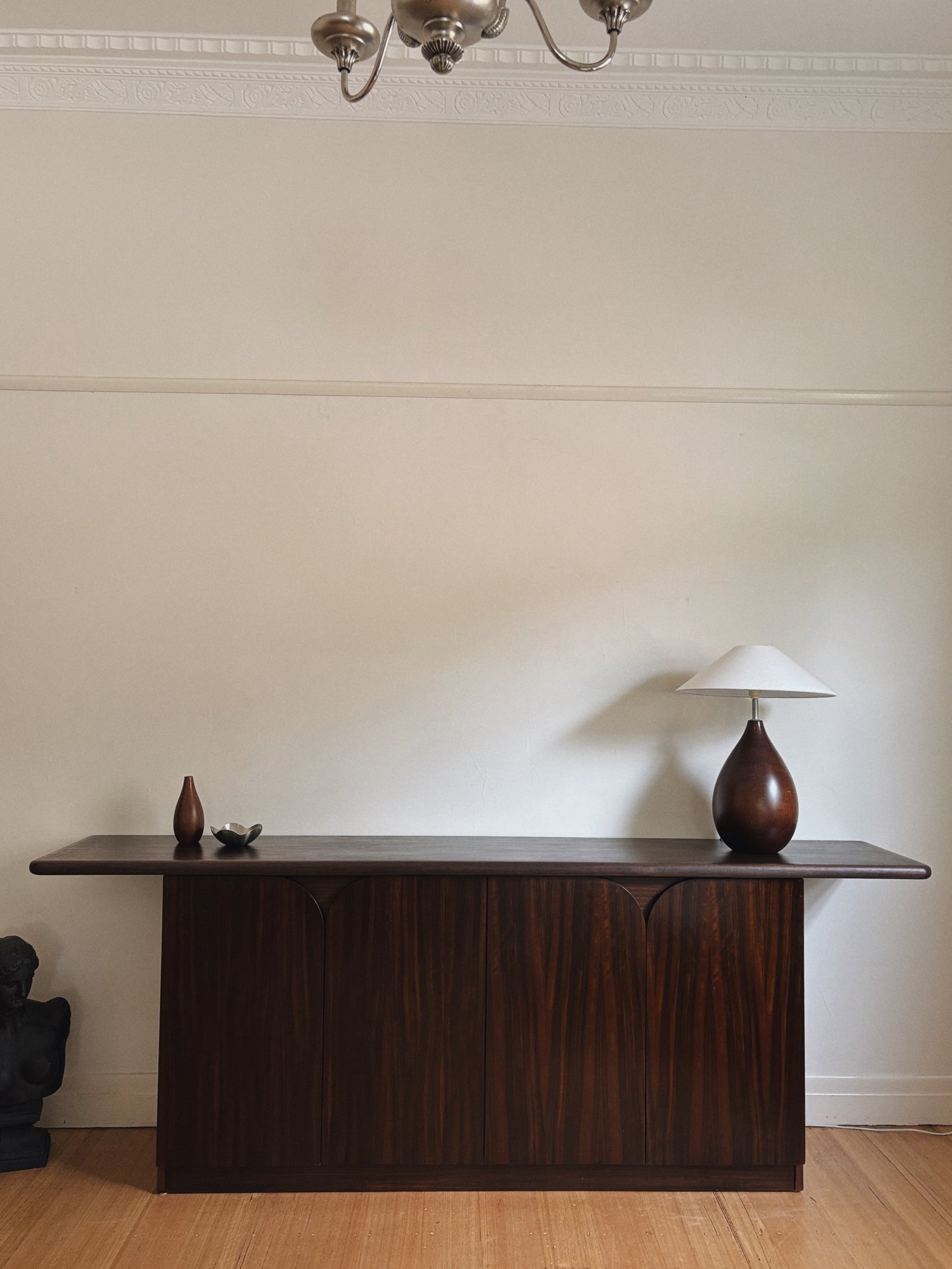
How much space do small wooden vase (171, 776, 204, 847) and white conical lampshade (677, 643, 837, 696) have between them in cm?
148

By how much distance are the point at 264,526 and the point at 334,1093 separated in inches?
67.5

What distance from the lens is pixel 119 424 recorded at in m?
3.12

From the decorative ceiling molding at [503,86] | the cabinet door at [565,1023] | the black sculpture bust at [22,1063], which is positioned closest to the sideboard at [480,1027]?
the cabinet door at [565,1023]

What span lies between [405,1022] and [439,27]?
2340 millimetres

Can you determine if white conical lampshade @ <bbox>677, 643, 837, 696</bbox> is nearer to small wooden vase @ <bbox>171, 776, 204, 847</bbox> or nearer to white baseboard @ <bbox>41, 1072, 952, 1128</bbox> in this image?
white baseboard @ <bbox>41, 1072, 952, 1128</bbox>

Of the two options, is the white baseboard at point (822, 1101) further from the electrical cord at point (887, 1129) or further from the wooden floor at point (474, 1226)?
the wooden floor at point (474, 1226)

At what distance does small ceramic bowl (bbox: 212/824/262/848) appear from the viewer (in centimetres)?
275

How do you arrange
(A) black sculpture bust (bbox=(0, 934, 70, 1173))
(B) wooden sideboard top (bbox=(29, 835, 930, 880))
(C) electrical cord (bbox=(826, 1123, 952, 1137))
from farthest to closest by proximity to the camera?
1. (C) electrical cord (bbox=(826, 1123, 952, 1137))
2. (A) black sculpture bust (bbox=(0, 934, 70, 1173))
3. (B) wooden sideboard top (bbox=(29, 835, 930, 880))

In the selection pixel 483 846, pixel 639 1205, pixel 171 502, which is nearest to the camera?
pixel 639 1205

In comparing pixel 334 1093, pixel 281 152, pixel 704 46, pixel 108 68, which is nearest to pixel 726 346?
pixel 704 46

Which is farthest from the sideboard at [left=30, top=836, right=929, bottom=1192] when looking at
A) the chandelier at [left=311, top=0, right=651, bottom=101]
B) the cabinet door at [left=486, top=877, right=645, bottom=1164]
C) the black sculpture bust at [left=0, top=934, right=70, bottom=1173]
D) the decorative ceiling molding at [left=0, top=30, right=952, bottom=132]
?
the decorative ceiling molding at [left=0, top=30, right=952, bottom=132]

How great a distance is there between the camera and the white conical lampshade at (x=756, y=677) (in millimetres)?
2746

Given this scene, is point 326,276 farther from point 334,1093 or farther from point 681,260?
point 334,1093

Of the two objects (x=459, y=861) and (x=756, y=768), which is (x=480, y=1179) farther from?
(x=756, y=768)
